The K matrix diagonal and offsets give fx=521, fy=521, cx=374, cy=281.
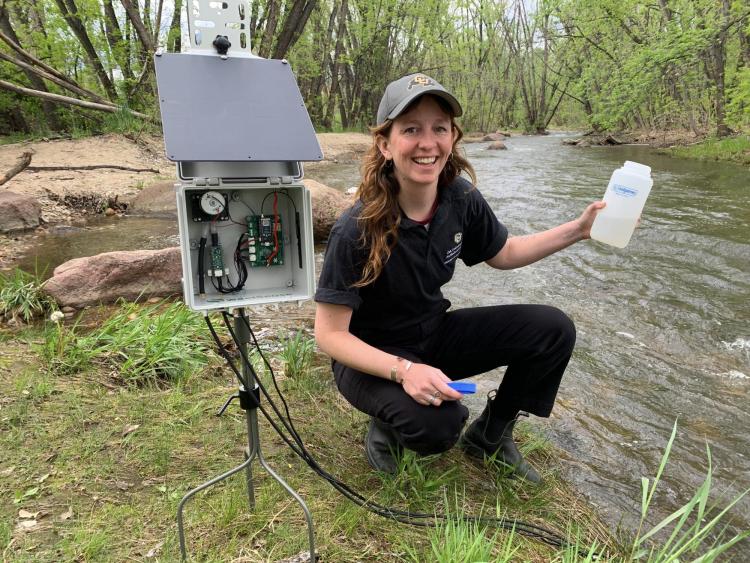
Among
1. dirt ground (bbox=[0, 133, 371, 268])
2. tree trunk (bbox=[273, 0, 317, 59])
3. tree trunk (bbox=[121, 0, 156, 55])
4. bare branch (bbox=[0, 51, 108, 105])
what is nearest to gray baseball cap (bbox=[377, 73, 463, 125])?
dirt ground (bbox=[0, 133, 371, 268])

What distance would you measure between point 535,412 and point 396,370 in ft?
2.39

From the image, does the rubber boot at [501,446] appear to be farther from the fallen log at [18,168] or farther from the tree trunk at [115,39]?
the tree trunk at [115,39]

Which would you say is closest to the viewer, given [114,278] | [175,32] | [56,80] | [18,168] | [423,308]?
[423,308]

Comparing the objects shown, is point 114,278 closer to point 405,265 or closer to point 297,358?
point 297,358

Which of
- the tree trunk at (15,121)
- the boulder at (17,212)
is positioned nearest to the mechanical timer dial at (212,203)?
the boulder at (17,212)

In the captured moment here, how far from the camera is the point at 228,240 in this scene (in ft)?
5.76

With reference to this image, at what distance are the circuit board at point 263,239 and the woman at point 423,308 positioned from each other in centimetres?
19

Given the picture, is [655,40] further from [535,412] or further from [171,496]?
[171,496]

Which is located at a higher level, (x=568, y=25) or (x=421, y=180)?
(x=568, y=25)

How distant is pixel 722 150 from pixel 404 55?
14761 mm

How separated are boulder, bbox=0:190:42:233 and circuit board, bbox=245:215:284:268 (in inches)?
222

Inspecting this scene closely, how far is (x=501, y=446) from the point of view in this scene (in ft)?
7.36

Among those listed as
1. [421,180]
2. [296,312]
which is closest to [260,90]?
[421,180]

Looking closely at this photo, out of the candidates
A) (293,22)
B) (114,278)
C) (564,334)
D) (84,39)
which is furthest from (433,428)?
(84,39)
